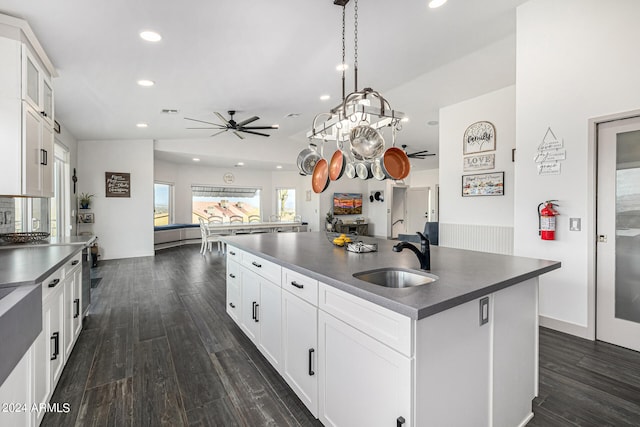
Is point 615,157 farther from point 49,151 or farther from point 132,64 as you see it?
point 49,151

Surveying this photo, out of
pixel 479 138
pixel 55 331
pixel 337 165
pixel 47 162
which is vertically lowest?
pixel 55 331

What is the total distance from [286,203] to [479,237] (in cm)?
719

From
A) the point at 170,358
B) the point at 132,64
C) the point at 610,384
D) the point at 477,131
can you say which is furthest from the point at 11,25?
the point at 477,131

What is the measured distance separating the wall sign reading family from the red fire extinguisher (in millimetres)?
7240

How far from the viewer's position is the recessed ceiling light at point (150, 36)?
8.36 ft

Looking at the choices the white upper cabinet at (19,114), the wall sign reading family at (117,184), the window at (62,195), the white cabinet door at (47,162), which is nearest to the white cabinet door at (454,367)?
the white upper cabinet at (19,114)

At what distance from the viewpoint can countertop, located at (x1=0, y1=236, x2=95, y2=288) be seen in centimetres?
140

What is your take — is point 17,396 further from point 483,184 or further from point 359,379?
point 483,184

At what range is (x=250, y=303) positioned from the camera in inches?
97.7

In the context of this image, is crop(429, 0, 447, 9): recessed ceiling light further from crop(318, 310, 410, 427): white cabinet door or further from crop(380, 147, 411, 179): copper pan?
crop(318, 310, 410, 427): white cabinet door

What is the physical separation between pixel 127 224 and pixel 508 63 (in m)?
7.34

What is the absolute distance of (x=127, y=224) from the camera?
6.51 m

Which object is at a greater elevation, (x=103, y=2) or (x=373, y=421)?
(x=103, y=2)

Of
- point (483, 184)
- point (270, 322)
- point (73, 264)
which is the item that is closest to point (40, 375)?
point (73, 264)
